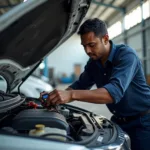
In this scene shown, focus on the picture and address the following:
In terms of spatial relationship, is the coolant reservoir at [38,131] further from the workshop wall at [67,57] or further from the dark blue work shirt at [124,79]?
the workshop wall at [67,57]

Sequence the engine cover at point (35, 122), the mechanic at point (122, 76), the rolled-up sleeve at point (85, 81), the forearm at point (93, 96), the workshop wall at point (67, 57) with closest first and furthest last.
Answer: the engine cover at point (35, 122)
the forearm at point (93, 96)
the mechanic at point (122, 76)
the rolled-up sleeve at point (85, 81)
the workshop wall at point (67, 57)

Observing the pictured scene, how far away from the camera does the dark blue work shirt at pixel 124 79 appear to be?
1.70 meters

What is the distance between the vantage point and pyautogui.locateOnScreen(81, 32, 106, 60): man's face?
186cm

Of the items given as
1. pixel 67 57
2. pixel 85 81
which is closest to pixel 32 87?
pixel 85 81

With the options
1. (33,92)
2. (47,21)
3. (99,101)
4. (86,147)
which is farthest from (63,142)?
(33,92)

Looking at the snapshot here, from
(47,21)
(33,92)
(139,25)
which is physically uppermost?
(139,25)

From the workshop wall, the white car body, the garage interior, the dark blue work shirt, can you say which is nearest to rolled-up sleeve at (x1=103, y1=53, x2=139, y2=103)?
the dark blue work shirt

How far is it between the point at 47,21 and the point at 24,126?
2.39 ft

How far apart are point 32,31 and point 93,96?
1.98 ft

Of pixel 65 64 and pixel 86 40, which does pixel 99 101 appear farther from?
pixel 65 64

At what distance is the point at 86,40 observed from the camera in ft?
6.15

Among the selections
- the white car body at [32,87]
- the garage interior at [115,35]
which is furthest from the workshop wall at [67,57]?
the white car body at [32,87]

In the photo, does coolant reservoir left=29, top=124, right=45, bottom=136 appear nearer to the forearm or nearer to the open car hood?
the forearm

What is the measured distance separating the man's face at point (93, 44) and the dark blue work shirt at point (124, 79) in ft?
0.34
